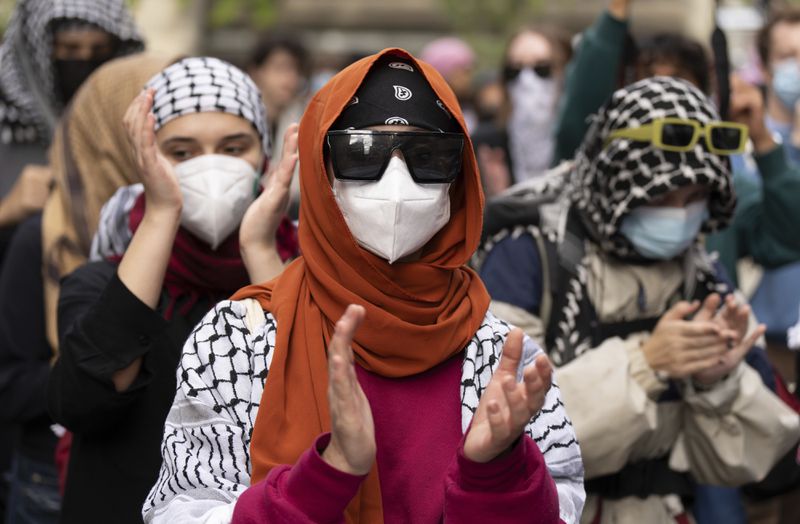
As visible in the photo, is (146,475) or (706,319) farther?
(706,319)

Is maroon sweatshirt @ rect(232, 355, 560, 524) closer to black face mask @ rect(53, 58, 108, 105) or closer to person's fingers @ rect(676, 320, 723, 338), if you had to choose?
person's fingers @ rect(676, 320, 723, 338)

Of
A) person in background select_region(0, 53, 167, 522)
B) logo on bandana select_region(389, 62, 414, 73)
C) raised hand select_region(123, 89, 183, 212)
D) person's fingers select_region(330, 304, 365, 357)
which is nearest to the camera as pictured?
person's fingers select_region(330, 304, 365, 357)

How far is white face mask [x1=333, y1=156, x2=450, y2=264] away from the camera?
2.81 meters

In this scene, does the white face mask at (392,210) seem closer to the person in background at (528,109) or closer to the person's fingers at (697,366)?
the person's fingers at (697,366)

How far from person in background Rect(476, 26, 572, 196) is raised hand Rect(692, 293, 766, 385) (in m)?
3.21

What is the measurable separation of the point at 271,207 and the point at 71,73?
7.75ft

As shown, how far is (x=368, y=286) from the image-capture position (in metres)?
2.80

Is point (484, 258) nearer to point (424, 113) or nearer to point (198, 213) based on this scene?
point (198, 213)

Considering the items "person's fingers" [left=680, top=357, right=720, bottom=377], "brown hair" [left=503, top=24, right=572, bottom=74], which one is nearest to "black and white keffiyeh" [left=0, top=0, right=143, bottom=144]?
"brown hair" [left=503, top=24, right=572, bottom=74]

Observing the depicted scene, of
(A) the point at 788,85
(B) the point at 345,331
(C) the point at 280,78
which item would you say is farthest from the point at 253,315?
(C) the point at 280,78

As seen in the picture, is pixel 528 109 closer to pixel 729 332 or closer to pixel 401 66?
pixel 729 332

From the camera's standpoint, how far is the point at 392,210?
2.80m

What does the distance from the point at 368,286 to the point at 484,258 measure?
4.23ft

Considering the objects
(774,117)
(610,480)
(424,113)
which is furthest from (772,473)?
(774,117)
